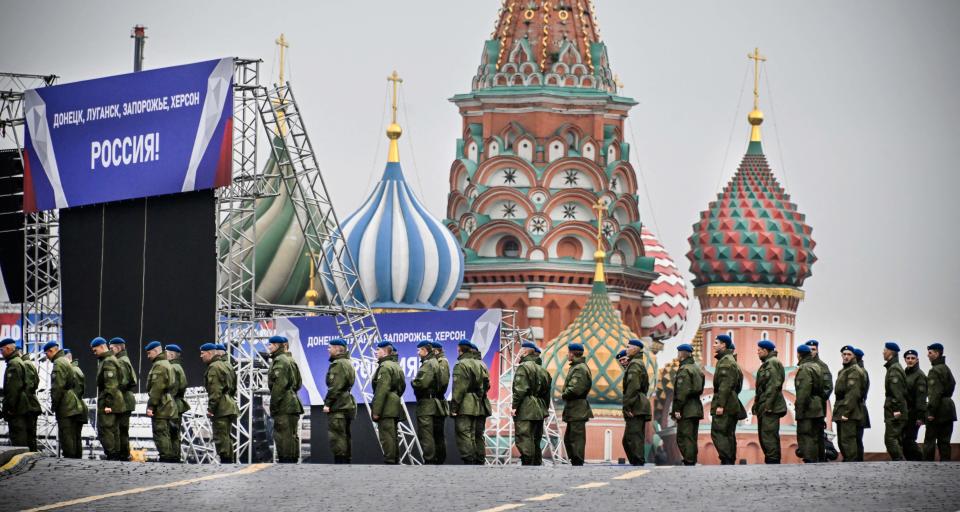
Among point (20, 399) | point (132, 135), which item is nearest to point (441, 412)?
point (20, 399)

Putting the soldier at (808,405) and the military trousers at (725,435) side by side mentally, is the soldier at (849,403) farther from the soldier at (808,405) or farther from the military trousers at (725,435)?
the military trousers at (725,435)

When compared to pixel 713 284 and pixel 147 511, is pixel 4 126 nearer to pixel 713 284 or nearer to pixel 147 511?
pixel 147 511

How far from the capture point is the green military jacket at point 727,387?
30.8 meters

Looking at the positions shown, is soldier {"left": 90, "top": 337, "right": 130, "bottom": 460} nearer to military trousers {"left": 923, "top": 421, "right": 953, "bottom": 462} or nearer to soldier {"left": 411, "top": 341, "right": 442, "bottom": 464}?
soldier {"left": 411, "top": 341, "right": 442, "bottom": 464}

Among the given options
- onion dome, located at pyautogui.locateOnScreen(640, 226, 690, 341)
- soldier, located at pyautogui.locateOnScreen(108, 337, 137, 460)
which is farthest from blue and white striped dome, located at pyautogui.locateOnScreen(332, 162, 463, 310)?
soldier, located at pyautogui.locateOnScreen(108, 337, 137, 460)

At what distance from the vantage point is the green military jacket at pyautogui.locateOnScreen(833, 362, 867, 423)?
30.9m

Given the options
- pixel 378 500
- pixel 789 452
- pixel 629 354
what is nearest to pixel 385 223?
pixel 789 452

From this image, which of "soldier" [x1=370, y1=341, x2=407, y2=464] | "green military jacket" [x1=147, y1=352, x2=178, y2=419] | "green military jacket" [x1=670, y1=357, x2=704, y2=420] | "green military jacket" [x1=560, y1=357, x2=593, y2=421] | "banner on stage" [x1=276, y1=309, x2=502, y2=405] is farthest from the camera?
"banner on stage" [x1=276, y1=309, x2=502, y2=405]

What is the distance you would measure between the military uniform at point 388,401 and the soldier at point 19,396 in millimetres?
4290

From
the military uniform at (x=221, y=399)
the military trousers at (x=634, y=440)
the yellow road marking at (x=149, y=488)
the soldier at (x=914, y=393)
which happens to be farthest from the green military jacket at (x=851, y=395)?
the military uniform at (x=221, y=399)

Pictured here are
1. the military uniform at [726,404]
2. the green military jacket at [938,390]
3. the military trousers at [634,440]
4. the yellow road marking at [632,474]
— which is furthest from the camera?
the green military jacket at [938,390]

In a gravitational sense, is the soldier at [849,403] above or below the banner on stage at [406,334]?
below

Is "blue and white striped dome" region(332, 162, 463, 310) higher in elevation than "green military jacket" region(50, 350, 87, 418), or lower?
higher

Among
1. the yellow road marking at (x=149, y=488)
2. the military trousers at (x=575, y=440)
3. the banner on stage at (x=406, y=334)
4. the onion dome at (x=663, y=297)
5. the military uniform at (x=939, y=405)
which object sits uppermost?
the onion dome at (x=663, y=297)
